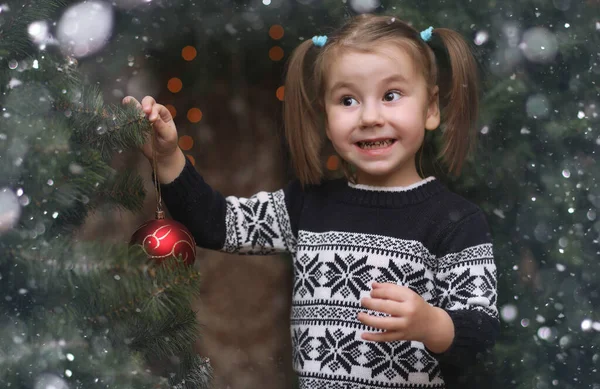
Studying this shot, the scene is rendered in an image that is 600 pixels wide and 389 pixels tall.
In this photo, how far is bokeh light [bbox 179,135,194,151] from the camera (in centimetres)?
205

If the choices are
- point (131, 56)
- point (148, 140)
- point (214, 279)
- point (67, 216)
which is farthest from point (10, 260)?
point (214, 279)

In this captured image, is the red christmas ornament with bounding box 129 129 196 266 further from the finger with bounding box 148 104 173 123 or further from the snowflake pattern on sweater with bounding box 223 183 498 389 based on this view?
the snowflake pattern on sweater with bounding box 223 183 498 389

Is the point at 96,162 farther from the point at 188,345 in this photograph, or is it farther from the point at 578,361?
the point at 578,361

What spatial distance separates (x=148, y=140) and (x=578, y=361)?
3.26 ft

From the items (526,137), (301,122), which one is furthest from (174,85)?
(526,137)

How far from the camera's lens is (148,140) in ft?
4.69

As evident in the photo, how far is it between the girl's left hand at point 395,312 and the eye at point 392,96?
418 mm

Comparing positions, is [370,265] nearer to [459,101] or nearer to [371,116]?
[371,116]

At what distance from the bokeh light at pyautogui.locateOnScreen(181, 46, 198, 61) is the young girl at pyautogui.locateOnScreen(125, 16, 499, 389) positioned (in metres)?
0.46

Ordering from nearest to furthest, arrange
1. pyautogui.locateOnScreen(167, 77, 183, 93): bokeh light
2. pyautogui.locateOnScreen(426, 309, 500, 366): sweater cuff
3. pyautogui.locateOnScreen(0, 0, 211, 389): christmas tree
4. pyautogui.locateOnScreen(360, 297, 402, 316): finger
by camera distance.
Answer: pyautogui.locateOnScreen(0, 0, 211, 389): christmas tree, pyautogui.locateOnScreen(360, 297, 402, 316): finger, pyautogui.locateOnScreen(426, 309, 500, 366): sweater cuff, pyautogui.locateOnScreen(167, 77, 183, 93): bokeh light

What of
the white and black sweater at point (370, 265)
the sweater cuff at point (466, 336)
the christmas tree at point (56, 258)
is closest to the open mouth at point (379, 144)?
the white and black sweater at point (370, 265)

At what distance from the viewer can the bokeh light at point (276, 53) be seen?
1.93 meters

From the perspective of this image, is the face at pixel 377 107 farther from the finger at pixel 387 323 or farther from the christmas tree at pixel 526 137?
the finger at pixel 387 323

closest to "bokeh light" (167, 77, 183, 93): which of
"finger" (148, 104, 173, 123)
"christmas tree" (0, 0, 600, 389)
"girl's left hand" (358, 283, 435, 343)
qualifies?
"christmas tree" (0, 0, 600, 389)
